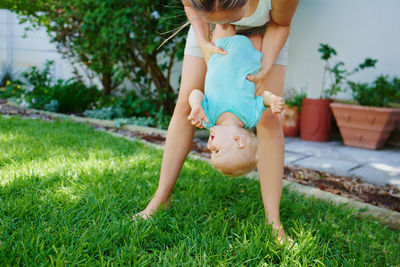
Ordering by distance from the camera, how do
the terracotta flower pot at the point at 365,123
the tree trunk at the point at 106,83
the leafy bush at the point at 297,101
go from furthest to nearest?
1. the tree trunk at the point at 106,83
2. the leafy bush at the point at 297,101
3. the terracotta flower pot at the point at 365,123

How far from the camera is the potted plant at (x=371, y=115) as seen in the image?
3.92 m

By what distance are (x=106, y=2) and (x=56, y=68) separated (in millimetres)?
3712

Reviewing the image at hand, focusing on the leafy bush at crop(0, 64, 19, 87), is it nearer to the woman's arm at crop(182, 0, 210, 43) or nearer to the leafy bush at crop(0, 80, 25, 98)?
the leafy bush at crop(0, 80, 25, 98)

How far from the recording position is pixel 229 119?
4.34 ft

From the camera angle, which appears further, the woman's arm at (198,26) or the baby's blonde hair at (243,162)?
the woman's arm at (198,26)

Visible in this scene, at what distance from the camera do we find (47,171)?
205cm

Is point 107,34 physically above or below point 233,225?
above

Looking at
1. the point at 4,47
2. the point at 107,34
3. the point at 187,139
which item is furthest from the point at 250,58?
the point at 4,47

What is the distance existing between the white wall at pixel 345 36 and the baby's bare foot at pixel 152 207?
12.1ft

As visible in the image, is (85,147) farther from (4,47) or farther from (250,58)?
(4,47)

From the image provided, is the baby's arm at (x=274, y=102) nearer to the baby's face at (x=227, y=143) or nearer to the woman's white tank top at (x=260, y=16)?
the baby's face at (x=227, y=143)

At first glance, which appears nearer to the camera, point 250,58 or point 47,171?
point 250,58

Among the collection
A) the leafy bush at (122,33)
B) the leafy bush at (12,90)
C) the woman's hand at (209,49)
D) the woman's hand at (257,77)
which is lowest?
the leafy bush at (12,90)

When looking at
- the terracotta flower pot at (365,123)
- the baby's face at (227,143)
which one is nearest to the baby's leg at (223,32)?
the baby's face at (227,143)
